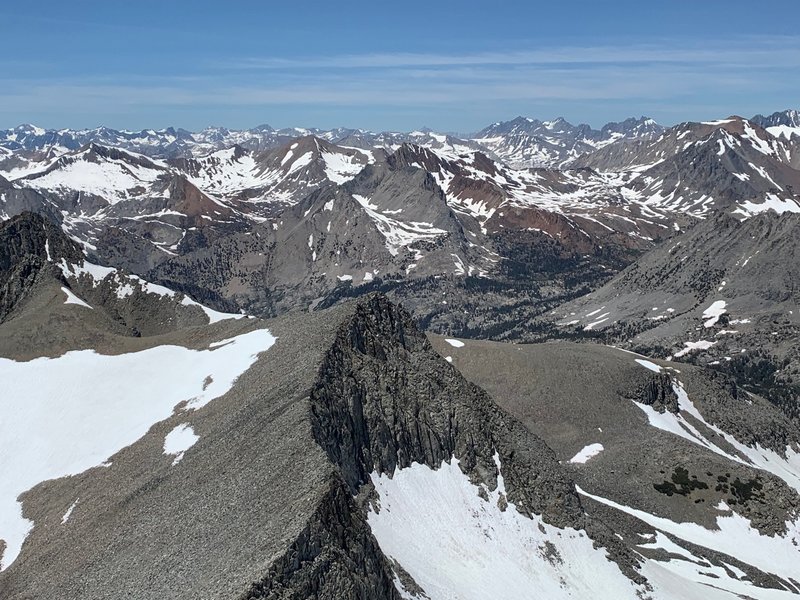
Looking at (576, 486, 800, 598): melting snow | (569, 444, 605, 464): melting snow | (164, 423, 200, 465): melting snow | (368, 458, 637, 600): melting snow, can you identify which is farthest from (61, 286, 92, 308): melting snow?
(576, 486, 800, 598): melting snow

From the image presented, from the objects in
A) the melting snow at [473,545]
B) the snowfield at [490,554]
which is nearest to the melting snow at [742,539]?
the snowfield at [490,554]

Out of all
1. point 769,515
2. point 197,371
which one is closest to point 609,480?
point 769,515

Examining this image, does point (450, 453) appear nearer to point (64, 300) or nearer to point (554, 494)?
point (554, 494)

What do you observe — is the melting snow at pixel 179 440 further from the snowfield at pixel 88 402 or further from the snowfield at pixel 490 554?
the snowfield at pixel 490 554

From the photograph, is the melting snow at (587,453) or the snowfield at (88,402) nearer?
the snowfield at (88,402)

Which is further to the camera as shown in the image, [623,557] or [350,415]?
[623,557]

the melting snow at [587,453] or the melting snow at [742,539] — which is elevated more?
the melting snow at [587,453]

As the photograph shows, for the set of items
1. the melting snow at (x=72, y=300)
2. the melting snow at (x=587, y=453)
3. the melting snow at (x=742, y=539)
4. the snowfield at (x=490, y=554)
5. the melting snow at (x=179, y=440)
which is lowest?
the melting snow at (x=742, y=539)

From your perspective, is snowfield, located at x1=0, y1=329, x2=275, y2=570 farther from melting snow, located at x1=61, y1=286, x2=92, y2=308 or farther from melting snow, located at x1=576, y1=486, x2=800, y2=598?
melting snow, located at x1=576, y1=486, x2=800, y2=598
